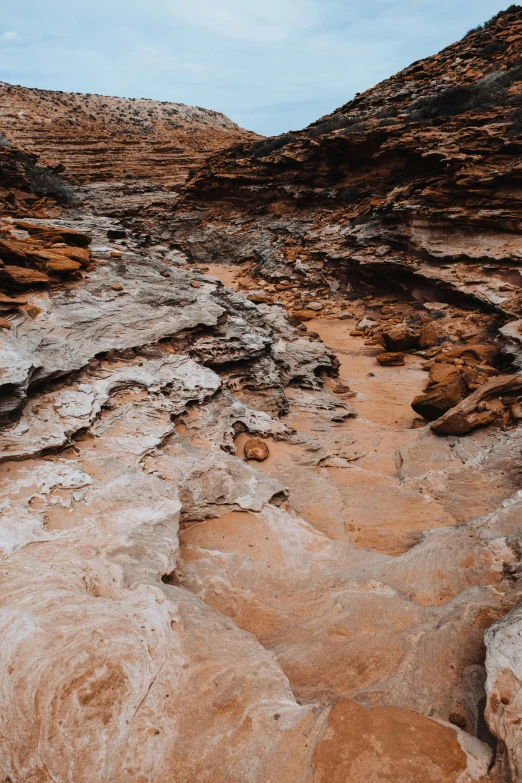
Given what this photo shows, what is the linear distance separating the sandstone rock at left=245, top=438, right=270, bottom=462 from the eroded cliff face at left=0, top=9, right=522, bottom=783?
0.05 m

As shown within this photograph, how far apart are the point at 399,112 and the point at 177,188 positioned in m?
11.4

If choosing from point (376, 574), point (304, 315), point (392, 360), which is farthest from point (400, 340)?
point (376, 574)

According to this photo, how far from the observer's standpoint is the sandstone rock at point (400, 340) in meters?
9.97

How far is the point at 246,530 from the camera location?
367 centimetres

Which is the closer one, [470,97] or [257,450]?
[257,450]

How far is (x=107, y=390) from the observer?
4.57 m

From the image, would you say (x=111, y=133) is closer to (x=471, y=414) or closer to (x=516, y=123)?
(x=516, y=123)

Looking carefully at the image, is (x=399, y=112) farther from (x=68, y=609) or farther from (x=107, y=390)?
(x=68, y=609)

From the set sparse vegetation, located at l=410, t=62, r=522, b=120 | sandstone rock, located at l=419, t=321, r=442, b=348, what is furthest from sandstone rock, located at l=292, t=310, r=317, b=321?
sparse vegetation, located at l=410, t=62, r=522, b=120

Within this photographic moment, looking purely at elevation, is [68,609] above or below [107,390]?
below

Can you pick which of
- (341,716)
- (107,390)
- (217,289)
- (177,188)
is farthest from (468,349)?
(177,188)

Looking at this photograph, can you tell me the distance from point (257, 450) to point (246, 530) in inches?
61.0

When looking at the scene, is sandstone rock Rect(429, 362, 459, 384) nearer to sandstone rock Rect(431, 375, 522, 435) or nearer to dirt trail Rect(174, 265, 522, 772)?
sandstone rock Rect(431, 375, 522, 435)

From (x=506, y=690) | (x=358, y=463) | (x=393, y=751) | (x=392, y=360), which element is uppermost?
(x=506, y=690)
